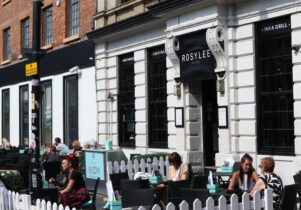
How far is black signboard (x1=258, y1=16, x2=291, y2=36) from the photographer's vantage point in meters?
11.8

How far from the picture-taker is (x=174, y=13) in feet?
47.7

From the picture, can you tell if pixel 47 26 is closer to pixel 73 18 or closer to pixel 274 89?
pixel 73 18

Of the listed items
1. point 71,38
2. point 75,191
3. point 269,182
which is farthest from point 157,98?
point 269,182

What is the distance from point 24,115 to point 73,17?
24.9ft

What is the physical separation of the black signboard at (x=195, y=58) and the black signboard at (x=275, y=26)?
1.54 meters

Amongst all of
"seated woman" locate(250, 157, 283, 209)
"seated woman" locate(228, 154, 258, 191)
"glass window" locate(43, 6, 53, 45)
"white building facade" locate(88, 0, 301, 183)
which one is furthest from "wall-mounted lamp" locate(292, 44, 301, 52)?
"glass window" locate(43, 6, 53, 45)

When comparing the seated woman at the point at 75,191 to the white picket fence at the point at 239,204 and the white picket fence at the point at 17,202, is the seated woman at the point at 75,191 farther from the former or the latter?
the white picket fence at the point at 239,204

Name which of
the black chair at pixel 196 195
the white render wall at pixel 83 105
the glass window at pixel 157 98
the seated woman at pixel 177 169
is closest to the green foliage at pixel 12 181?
the seated woman at pixel 177 169

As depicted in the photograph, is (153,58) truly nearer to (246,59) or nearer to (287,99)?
(246,59)

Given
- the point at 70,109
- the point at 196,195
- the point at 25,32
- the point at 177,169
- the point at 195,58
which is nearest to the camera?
the point at 196,195

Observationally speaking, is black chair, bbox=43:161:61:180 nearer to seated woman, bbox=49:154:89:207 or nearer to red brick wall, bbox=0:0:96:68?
seated woman, bbox=49:154:89:207

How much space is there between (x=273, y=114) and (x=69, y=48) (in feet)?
38.5

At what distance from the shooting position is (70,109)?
21.8 meters

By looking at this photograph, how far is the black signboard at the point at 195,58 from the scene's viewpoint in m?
13.4
